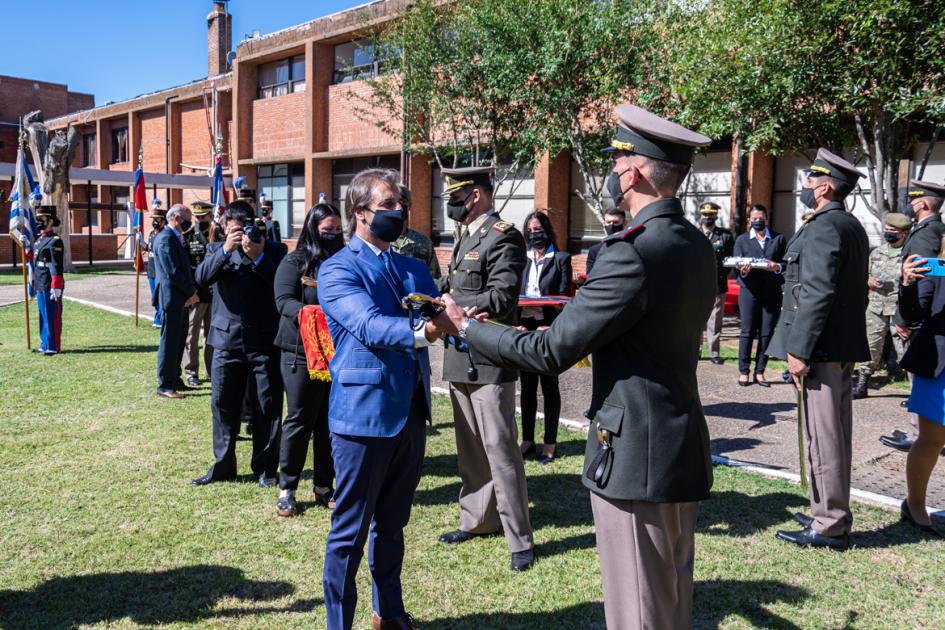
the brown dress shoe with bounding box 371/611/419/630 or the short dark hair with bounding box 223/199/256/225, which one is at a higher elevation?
the short dark hair with bounding box 223/199/256/225

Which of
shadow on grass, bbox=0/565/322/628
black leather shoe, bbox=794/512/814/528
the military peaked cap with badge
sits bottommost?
shadow on grass, bbox=0/565/322/628

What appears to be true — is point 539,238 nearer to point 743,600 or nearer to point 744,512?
point 744,512

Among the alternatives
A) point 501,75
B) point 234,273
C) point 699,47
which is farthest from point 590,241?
point 234,273

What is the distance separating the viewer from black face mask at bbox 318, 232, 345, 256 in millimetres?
5133

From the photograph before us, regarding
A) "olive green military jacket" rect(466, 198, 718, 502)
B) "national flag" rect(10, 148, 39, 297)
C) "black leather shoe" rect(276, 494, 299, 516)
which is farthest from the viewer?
"national flag" rect(10, 148, 39, 297)

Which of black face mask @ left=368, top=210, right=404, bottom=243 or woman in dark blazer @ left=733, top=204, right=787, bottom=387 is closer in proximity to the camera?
black face mask @ left=368, top=210, right=404, bottom=243

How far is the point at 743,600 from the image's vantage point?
13.0 ft

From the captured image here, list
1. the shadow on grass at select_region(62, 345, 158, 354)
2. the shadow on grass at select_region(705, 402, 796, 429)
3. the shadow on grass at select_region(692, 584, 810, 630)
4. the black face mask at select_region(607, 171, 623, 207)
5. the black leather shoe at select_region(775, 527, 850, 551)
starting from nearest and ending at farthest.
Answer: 1. the black face mask at select_region(607, 171, 623, 207)
2. the shadow on grass at select_region(692, 584, 810, 630)
3. the black leather shoe at select_region(775, 527, 850, 551)
4. the shadow on grass at select_region(705, 402, 796, 429)
5. the shadow on grass at select_region(62, 345, 158, 354)

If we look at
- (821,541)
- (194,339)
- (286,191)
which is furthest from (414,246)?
(286,191)

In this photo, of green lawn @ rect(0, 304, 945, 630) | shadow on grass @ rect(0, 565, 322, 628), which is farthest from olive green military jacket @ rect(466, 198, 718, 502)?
shadow on grass @ rect(0, 565, 322, 628)

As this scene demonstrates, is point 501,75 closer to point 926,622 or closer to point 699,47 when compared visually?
point 699,47

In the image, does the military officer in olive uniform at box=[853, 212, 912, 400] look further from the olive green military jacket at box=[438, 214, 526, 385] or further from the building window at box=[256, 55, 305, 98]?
the building window at box=[256, 55, 305, 98]

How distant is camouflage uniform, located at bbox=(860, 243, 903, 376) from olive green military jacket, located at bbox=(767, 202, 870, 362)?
4.89 metres

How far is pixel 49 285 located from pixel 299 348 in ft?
25.7
